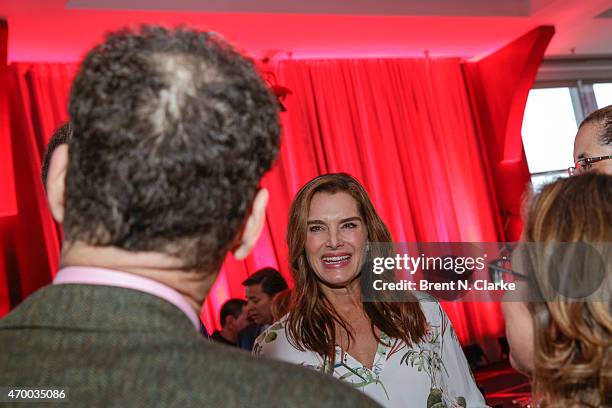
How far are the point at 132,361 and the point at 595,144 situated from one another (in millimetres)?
1930

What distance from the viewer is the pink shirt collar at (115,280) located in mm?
762

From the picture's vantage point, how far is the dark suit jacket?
2.27 feet

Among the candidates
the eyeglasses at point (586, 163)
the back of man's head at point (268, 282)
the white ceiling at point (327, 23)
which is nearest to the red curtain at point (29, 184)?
the white ceiling at point (327, 23)

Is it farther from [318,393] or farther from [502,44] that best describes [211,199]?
[502,44]

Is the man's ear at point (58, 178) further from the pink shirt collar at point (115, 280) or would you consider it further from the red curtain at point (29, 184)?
the red curtain at point (29, 184)

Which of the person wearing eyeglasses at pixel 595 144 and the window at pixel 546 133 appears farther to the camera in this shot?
the window at pixel 546 133

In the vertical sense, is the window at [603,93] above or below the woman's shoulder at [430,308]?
above

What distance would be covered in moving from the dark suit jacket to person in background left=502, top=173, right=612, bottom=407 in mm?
521

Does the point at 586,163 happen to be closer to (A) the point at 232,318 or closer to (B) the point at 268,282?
(B) the point at 268,282

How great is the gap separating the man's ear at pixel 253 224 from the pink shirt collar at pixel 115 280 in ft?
0.44

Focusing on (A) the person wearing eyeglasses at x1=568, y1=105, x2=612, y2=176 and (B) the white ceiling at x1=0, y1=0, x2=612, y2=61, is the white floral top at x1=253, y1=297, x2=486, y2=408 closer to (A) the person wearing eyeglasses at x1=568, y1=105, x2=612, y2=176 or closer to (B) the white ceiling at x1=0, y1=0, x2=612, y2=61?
(A) the person wearing eyeglasses at x1=568, y1=105, x2=612, y2=176

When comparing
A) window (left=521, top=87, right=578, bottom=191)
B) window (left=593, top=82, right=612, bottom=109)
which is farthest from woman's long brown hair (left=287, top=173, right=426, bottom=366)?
window (left=593, top=82, right=612, bottom=109)

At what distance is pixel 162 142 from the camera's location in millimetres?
747

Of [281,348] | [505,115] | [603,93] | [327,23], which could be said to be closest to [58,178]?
[281,348]
